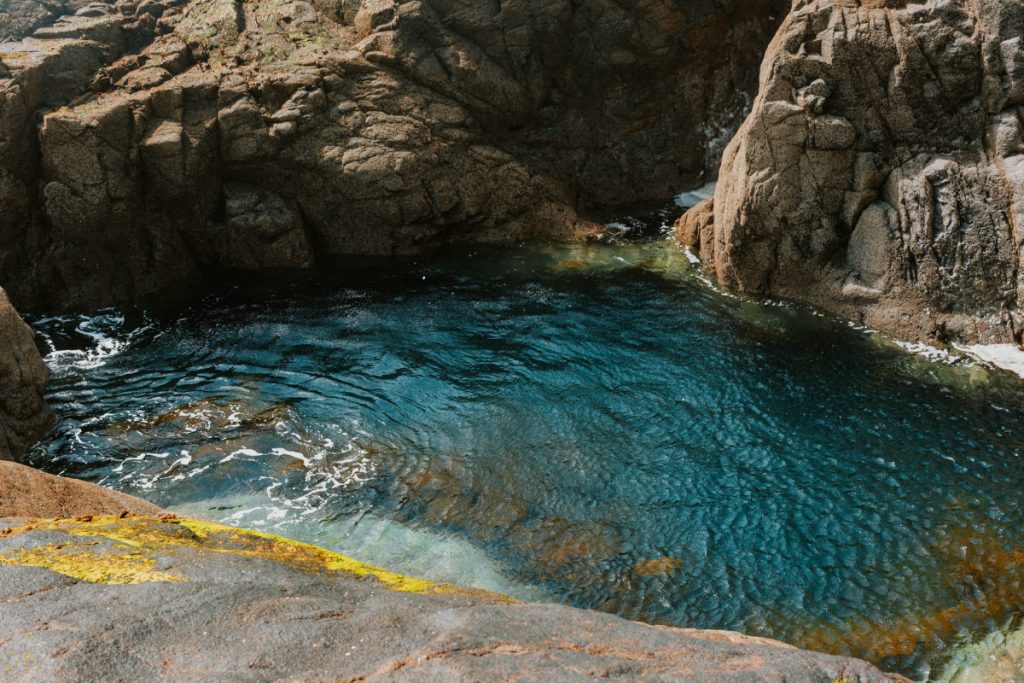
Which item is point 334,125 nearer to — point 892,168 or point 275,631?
point 892,168

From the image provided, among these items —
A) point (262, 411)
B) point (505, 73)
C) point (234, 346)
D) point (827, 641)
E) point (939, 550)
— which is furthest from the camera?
point (505, 73)

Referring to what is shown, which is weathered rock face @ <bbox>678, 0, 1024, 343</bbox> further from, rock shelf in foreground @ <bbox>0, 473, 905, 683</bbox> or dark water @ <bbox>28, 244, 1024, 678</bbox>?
rock shelf in foreground @ <bbox>0, 473, 905, 683</bbox>

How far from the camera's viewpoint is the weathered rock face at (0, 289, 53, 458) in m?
13.0

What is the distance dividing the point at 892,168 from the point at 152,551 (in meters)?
14.6

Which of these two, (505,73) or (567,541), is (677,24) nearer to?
(505,73)

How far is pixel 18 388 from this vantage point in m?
13.4

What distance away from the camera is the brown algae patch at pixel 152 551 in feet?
20.6

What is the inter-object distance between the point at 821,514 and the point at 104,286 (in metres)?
16.5

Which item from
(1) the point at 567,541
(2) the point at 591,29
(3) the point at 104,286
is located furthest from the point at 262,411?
(2) the point at 591,29

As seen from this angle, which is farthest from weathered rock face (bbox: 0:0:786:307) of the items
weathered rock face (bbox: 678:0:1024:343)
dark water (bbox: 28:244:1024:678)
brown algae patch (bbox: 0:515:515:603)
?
brown algae patch (bbox: 0:515:515:603)

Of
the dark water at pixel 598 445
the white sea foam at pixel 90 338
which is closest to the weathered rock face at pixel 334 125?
the white sea foam at pixel 90 338

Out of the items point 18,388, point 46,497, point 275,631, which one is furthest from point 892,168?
point 18,388

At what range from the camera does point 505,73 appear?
866 inches

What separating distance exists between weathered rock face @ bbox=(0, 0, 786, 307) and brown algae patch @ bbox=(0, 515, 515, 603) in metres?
13.2
